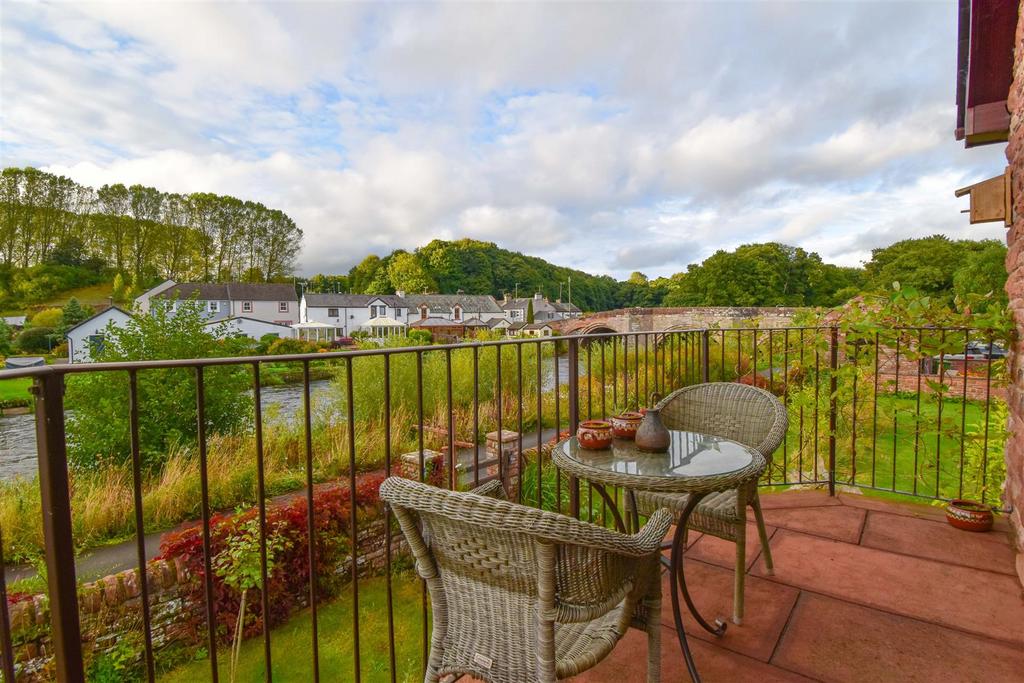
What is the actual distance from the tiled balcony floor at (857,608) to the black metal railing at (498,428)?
59 cm

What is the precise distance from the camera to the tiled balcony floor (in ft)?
5.54

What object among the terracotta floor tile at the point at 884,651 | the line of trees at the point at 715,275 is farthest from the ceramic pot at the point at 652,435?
the line of trees at the point at 715,275

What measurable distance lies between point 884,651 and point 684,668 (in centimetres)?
73

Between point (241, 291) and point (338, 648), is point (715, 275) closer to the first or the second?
point (241, 291)

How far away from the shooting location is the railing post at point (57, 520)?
0.88 meters

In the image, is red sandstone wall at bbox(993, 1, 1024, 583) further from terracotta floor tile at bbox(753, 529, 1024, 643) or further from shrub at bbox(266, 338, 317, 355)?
shrub at bbox(266, 338, 317, 355)

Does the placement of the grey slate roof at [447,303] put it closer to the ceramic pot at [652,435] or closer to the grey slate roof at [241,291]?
the grey slate roof at [241,291]

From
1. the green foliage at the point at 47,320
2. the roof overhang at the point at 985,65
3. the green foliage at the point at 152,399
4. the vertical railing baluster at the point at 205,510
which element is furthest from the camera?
the green foliage at the point at 47,320

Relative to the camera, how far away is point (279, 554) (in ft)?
13.8

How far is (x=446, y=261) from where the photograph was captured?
5672cm

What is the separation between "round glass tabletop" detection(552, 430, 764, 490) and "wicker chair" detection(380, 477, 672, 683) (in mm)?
245

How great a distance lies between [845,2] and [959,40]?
8.75ft

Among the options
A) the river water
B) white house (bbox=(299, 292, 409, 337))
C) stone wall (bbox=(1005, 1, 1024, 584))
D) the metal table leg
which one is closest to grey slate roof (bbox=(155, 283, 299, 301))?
white house (bbox=(299, 292, 409, 337))

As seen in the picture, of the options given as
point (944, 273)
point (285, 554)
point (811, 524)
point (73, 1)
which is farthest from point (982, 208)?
point (944, 273)
